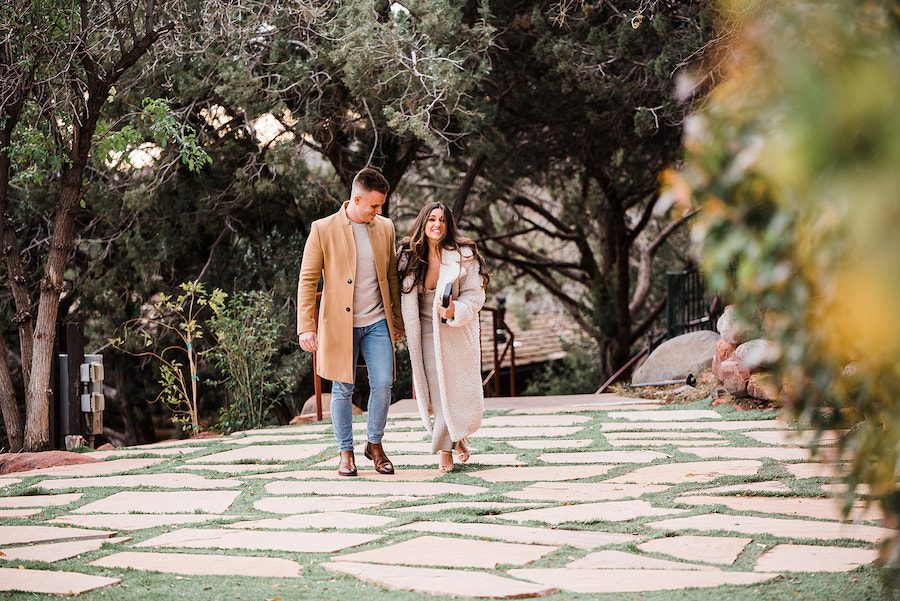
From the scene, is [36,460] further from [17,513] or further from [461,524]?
[461,524]

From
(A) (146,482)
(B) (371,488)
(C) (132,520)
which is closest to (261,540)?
(C) (132,520)

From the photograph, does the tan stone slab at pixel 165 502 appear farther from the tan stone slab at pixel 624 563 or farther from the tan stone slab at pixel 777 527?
the tan stone slab at pixel 777 527

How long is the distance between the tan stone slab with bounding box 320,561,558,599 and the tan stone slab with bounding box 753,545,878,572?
2.79 feet

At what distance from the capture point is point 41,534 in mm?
4727

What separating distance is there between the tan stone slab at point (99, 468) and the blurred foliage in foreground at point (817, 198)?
5.58m

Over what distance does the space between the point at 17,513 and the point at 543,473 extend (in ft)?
9.19

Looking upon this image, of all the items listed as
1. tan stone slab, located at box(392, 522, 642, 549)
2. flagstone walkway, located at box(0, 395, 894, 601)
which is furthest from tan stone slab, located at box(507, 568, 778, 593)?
tan stone slab, located at box(392, 522, 642, 549)

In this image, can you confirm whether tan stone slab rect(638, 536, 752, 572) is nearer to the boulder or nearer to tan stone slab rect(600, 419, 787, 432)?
tan stone slab rect(600, 419, 787, 432)

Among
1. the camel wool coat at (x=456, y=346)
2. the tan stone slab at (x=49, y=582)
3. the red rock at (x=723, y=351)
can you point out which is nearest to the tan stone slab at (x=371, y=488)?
the camel wool coat at (x=456, y=346)

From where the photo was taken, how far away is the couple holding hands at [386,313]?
6.33 meters

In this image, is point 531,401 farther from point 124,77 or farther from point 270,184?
point 124,77

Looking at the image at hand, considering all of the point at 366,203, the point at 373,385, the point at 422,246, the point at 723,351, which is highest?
the point at 366,203

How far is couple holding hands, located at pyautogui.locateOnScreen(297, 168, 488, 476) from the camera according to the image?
20.8 ft

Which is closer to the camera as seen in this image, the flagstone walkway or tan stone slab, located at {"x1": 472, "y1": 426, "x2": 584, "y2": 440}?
the flagstone walkway
